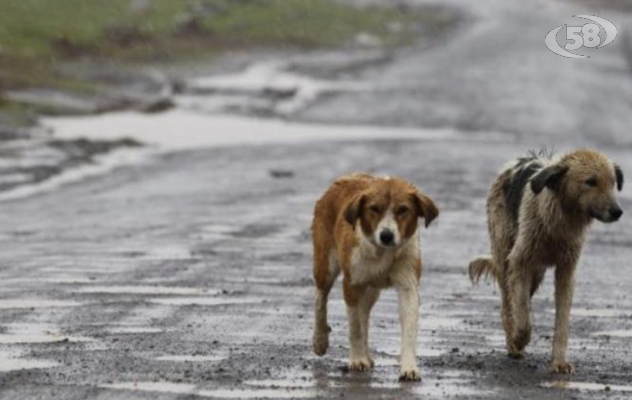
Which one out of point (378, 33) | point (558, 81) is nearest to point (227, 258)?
point (558, 81)

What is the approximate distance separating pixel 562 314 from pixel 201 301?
3.79 m

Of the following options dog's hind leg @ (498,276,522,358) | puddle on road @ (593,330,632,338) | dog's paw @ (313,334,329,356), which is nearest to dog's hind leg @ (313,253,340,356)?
dog's paw @ (313,334,329,356)

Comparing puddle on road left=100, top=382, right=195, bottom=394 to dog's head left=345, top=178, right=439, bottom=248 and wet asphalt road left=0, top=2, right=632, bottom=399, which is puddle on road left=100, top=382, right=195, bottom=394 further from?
dog's head left=345, top=178, right=439, bottom=248

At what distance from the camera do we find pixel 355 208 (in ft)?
36.7

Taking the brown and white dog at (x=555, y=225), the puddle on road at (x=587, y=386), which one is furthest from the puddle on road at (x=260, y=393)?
the brown and white dog at (x=555, y=225)

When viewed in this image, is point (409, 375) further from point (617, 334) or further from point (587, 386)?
point (617, 334)

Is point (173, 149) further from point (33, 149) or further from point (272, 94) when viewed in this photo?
point (272, 94)

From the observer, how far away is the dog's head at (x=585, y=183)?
12.3m

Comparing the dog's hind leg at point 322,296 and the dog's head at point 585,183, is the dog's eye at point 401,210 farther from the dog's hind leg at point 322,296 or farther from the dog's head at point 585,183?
the dog's head at point 585,183

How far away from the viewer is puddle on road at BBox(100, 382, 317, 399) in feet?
34.4

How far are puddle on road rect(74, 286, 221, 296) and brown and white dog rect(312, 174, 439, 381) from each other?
401 cm

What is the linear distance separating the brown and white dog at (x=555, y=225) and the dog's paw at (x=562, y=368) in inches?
0.8

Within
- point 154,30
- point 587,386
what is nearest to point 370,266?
point 587,386

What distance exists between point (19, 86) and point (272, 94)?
784 centimetres
